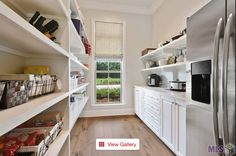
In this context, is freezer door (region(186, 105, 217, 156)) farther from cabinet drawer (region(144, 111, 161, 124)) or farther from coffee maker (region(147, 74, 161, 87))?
coffee maker (region(147, 74, 161, 87))

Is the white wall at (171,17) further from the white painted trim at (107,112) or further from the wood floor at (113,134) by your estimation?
the wood floor at (113,134)

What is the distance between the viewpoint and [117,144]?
92.2 inches

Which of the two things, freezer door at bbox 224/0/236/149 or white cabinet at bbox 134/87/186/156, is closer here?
freezer door at bbox 224/0/236/149

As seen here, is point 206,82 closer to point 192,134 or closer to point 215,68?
point 215,68

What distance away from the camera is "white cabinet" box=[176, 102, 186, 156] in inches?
63.9

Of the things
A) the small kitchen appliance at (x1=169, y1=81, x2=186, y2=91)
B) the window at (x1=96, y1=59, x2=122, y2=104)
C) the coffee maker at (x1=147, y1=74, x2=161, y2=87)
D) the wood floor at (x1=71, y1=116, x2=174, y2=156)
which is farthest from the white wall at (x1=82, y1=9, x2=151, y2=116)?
the small kitchen appliance at (x1=169, y1=81, x2=186, y2=91)

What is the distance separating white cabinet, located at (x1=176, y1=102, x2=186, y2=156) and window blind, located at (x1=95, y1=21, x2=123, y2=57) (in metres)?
2.66

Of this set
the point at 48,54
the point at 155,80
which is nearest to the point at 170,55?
the point at 155,80

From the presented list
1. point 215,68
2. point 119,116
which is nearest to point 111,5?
point 119,116

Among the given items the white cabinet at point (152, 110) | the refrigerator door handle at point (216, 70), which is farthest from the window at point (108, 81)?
the refrigerator door handle at point (216, 70)

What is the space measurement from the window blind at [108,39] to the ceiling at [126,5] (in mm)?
415

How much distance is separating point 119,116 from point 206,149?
3.00 metres

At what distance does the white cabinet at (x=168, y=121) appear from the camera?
1.89 meters

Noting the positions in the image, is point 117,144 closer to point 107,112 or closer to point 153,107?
point 153,107
